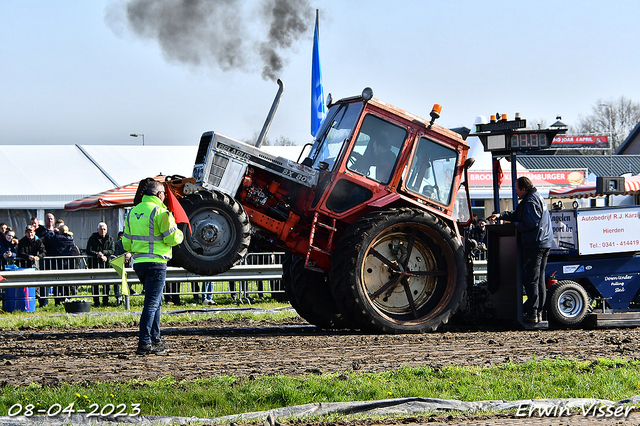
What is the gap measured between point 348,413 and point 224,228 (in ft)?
12.7

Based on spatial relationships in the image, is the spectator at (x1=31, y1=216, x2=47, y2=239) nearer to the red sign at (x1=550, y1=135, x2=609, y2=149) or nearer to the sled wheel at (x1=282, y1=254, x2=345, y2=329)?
the sled wheel at (x1=282, y1=254, x2=345, y2=329)

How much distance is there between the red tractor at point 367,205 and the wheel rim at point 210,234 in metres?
0.50

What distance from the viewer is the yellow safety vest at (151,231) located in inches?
324

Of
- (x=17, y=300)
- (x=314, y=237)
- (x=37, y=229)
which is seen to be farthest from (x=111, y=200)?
(x=314, y=237)

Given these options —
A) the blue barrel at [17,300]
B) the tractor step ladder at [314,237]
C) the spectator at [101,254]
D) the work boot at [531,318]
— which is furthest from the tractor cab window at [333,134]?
the blue barrel at [17,300]

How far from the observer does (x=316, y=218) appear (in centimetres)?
961

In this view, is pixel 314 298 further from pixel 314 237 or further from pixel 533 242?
pixel 533 242

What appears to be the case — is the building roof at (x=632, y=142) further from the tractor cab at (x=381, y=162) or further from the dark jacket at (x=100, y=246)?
the tractor cab at (x=381, y=162)

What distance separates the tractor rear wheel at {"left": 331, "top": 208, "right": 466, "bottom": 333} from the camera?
9.52 meters

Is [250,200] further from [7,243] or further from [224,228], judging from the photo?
[7,243]

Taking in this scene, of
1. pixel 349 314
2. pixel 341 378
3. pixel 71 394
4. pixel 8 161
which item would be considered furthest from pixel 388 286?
pixel 8 161

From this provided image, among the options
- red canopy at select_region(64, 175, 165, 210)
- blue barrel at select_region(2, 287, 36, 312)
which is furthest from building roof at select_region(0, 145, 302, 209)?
blue barrel at select_region(2, 287, 36, 312)

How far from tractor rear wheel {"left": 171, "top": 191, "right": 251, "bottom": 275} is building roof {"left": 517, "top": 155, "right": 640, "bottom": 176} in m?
39.3

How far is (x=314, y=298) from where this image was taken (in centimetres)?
1068
